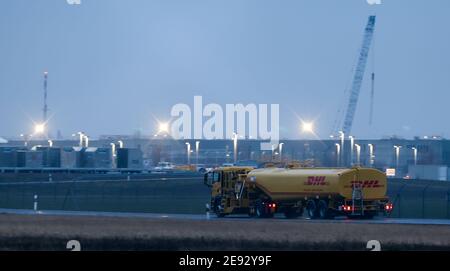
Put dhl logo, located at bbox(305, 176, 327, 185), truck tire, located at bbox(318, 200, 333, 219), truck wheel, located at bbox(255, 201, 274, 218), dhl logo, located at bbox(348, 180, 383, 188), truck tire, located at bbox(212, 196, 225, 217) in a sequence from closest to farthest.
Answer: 1. truck tire, located at bbox(318, 200, 333, 219)
2. dhl logo, located at bbox(348, 180, 383, 188)
3. dhl logo, located at bbox(305, 176, 327, 185)
4. truck wheel, located at bbox(255, 201, 274, 218)
5. truck tire, located at bbox(212, 196, 225, 217)

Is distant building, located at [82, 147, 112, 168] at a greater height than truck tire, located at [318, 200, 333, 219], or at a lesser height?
greater

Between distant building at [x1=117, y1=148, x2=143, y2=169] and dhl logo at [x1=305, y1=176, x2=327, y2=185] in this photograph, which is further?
distant building at [x1=117, y1=148, x2=143, y2=169]

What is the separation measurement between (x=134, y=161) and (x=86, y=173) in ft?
30.5

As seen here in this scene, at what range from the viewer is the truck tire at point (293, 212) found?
63.6 m

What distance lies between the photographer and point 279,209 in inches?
2493

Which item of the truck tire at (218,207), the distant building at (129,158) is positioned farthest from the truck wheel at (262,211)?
the distant building at (129,158)

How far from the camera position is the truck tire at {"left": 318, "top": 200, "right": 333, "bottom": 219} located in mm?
60594

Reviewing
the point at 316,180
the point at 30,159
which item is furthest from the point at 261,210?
the point at 30,159

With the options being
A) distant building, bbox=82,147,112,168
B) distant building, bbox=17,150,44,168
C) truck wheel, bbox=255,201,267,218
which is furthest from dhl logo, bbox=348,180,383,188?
distant building, bbox=17,150,44,168

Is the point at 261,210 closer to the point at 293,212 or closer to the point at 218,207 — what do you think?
the point at 293,212

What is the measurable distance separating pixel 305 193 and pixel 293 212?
2.27 meters

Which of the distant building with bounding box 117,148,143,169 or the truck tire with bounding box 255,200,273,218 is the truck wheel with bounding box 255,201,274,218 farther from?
the distant building with bounding box 117,148,143,169
